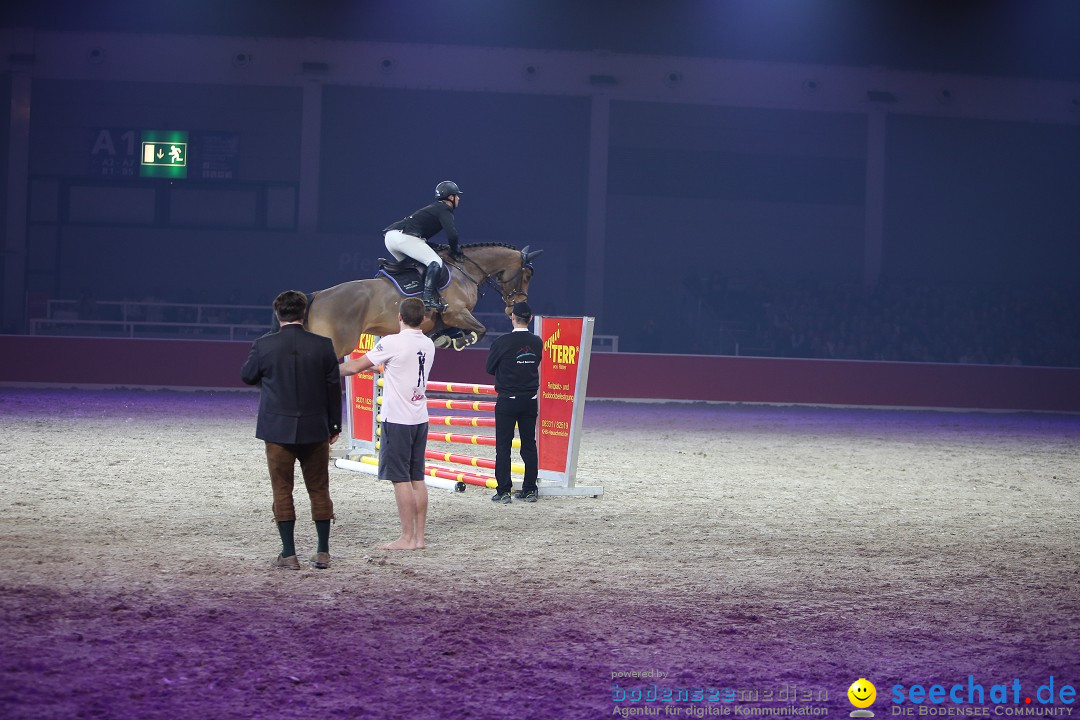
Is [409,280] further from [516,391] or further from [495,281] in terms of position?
[516,391]

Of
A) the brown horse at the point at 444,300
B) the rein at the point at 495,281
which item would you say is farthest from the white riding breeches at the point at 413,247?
the rein at the point at 495,281

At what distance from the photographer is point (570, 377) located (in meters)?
9.45

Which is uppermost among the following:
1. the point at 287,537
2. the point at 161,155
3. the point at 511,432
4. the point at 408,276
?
the point at 161,155

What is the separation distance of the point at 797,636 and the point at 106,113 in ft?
83.9

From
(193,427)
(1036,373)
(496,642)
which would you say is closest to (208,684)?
(496,642)

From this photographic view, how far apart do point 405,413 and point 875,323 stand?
21.0 metres

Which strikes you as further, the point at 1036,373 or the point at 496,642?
the point at 1036,373

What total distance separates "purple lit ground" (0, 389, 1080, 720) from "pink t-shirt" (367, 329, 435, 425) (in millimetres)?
936

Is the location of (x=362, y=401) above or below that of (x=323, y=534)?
above

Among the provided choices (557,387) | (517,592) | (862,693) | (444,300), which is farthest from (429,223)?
(862,693)

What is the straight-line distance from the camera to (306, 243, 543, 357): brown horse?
11.0m

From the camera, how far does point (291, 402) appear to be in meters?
6.02

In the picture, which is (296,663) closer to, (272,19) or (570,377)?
(570,377)

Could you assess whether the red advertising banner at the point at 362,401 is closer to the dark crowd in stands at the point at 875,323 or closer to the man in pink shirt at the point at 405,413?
the man in pink shirt at the point at 405,413
